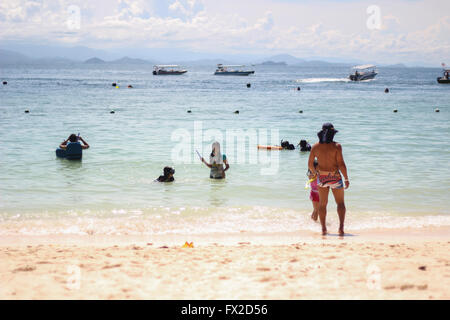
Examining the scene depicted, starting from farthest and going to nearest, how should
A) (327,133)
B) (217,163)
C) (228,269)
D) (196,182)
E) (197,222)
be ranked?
(196,182) → (217,163) → (197,222) → (327,133) → (228,269)

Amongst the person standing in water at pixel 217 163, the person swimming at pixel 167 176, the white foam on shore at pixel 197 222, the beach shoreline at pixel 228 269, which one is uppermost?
the person standing in water at pixel 217 163

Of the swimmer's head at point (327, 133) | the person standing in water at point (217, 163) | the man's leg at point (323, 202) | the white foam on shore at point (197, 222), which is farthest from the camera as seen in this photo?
the person standing in water at point (217, 163)

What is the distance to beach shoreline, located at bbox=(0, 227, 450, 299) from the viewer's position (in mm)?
5371

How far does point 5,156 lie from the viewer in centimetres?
1798

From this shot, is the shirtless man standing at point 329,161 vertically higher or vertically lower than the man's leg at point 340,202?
higher

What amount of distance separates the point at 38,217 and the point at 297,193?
6478 millimetres

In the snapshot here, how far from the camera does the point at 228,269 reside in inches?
247

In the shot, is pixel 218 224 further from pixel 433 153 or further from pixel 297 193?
pixel 433 153

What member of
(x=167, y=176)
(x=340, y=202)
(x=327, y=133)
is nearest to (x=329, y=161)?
(x=327, y=133)

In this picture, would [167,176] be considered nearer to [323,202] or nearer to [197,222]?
[197,222]

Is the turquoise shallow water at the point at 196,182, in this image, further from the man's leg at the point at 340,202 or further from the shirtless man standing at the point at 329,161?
the shirtless man standing at the point at 329,161

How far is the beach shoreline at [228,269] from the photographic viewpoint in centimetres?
537

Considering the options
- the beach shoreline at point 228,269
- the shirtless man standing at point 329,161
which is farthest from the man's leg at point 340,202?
the beach shoreline at point 228,269
